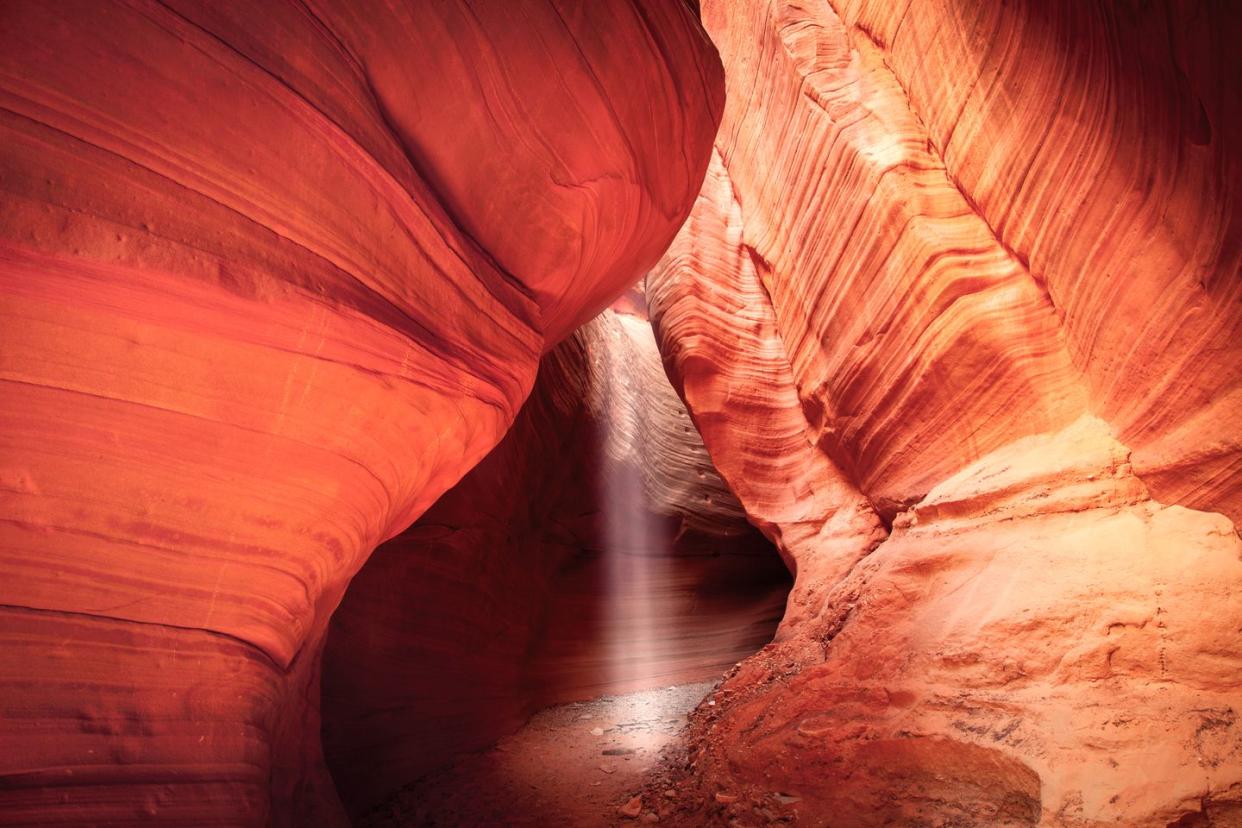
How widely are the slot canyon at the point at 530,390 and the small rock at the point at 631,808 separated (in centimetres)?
2

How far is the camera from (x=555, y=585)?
8281 mm

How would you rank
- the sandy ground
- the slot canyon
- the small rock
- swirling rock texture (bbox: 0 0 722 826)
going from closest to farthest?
swirling rock texture (bbox: 0 0 722 826)
the slot canyon
the small rock
the sandy ground

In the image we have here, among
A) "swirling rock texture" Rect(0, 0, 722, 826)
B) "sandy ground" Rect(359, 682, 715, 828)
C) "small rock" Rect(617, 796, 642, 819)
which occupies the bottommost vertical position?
"small rock" Rect(617, 796, 642, 819)

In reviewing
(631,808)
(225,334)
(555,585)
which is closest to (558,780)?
(631,808)

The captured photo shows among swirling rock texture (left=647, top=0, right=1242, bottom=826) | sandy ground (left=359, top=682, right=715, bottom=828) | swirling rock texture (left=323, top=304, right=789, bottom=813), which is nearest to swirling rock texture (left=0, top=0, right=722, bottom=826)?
sandy ground (left=359, top=682, right=715, bottom=828)

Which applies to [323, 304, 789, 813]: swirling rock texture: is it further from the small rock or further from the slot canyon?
the small rock

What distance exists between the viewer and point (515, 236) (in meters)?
3.49

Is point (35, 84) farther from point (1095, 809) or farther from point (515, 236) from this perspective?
point (1095, 809)

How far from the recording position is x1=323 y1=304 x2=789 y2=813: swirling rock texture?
530cm

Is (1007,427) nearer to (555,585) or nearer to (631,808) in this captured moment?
(631,808)

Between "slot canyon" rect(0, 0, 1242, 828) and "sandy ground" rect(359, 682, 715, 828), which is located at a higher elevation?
"slot canyon" rect(0, 0, 1242, 828)

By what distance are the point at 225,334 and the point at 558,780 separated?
4282 millimetres

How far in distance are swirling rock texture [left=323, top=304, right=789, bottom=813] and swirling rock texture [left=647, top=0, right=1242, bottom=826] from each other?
7.59ft

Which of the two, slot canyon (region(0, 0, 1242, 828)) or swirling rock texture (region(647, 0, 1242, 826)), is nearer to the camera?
slot canyon (region(0, 0, 1242, 828))
